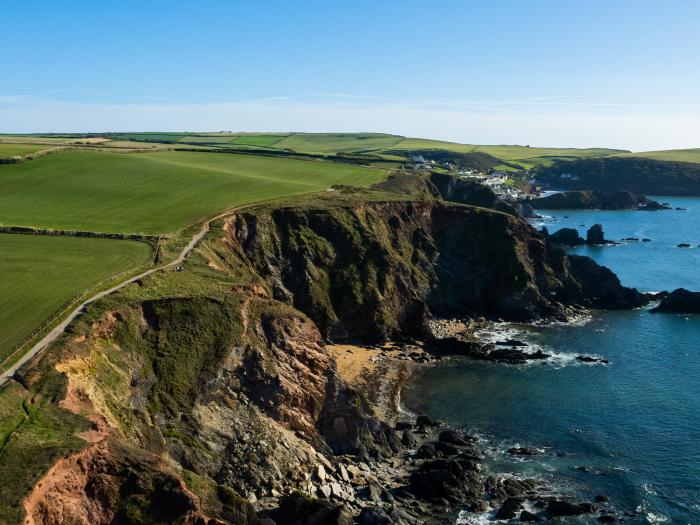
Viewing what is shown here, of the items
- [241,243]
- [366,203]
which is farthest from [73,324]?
[366,203]

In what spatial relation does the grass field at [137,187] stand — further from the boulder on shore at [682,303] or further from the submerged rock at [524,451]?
the boulder on shore at [682,303]

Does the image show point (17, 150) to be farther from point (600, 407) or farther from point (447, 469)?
point (600, 407)

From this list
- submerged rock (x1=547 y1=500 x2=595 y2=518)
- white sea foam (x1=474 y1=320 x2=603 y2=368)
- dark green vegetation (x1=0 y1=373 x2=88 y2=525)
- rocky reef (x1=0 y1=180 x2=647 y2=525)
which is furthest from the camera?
white sea foam (x1=474 y1=320 x2=603 y2=368)

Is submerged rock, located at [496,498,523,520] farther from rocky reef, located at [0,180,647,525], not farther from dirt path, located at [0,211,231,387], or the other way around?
dirt path, located at [0,211,231,387]

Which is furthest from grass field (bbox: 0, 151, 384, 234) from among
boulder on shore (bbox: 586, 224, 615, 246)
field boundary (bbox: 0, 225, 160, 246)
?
boulder on shore (bbox: 586, 224, 615, 246)

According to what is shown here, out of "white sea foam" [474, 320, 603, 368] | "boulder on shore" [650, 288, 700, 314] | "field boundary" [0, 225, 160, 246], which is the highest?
"field boundary" [0, 225, 160, 246]
